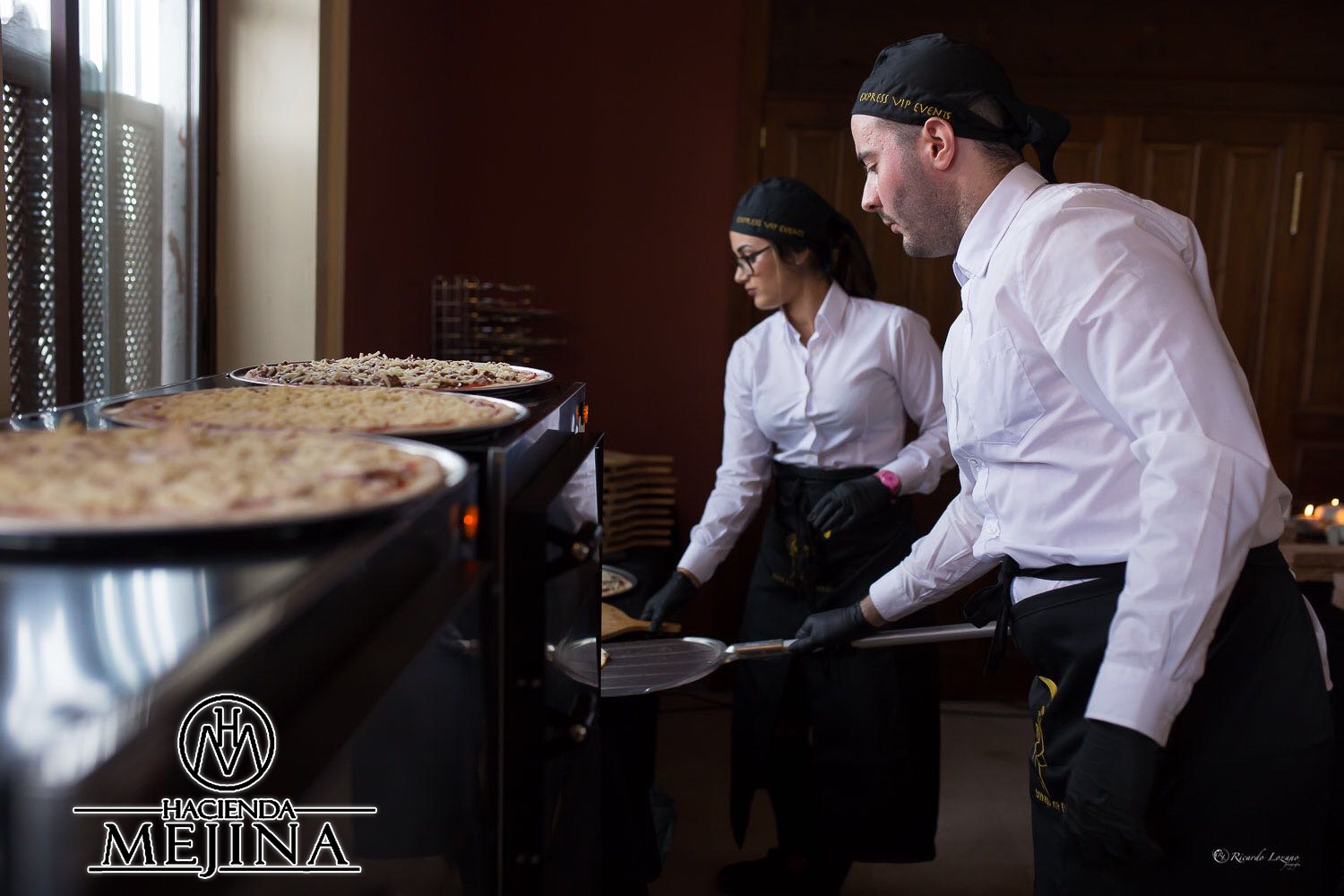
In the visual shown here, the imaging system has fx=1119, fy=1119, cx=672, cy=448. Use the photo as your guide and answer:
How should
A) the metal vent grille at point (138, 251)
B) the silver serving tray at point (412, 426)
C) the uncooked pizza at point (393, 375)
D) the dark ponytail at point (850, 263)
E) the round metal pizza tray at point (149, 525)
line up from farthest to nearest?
the dark ponytail at point (850, 263) → the metal vent grille at point (138, 251) → the uncooked pizza at point (393, 375) → the silver serving tray at point (412, 426) → the round metal pizza tray at point (149, 525)

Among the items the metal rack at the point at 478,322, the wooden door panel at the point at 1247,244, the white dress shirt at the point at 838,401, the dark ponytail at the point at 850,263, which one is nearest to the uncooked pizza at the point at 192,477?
the white dress shirt at the point at 838,401

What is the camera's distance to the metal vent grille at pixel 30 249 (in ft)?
5.92

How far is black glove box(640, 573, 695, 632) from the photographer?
2518 mm

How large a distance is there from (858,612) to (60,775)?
1.71m

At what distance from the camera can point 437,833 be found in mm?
923

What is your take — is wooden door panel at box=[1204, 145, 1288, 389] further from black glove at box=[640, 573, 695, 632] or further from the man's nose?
the man's nose

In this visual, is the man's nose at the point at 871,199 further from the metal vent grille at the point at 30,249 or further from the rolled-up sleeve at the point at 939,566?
the metal vent grille at the point at 30,249

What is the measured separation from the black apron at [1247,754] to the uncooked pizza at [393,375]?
2.66ft

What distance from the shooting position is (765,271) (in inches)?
111

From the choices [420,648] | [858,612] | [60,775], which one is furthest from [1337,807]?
[60,775]

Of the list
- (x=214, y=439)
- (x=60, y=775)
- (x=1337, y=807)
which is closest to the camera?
(x=60, y=775)

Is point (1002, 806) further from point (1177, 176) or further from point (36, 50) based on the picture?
point (36, 50)

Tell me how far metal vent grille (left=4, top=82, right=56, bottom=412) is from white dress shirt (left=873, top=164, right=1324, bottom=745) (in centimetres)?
150

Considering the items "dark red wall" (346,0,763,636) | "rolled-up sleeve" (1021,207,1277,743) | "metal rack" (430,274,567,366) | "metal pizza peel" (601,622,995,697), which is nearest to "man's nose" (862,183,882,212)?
"rolled-up sleeve" (1021,207,1277,743)
